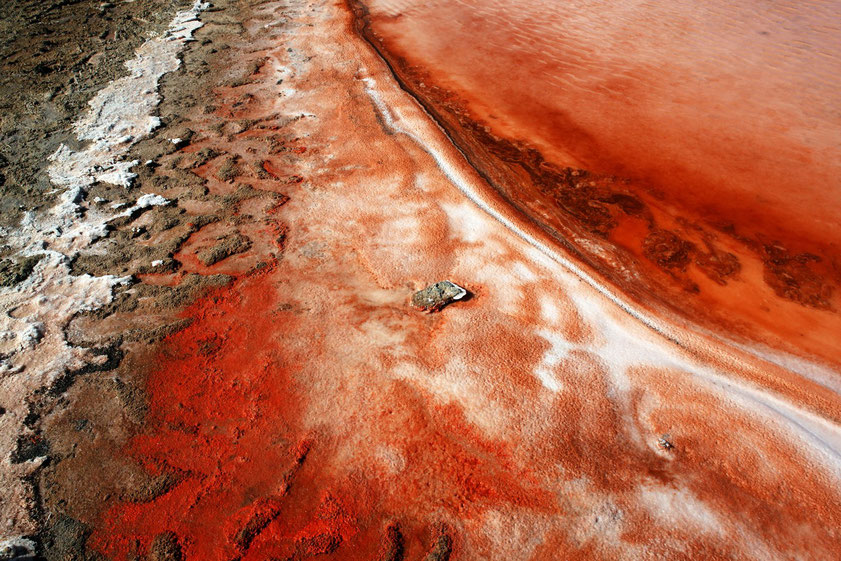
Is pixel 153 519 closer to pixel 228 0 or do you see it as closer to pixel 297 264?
pixel 297 264

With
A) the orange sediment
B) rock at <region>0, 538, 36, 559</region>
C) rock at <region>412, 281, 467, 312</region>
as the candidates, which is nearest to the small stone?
the orange sediment

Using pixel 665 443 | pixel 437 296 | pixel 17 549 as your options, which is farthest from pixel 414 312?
pixel 17 549

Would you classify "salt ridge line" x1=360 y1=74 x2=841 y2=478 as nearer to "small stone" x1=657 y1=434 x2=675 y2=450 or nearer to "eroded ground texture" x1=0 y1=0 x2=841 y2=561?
"eroded ground texture" x1=0 y1=0 x2=841 y2=561

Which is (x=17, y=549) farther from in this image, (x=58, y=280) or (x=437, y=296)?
(x=437, y=296)

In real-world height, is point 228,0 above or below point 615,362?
above

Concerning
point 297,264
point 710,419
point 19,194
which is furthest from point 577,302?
point 19,194

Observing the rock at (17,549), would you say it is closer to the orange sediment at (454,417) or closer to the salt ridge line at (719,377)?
the orange sediment at (454,417)

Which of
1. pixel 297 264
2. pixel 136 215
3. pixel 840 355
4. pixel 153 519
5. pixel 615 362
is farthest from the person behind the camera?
pixel 136 215
